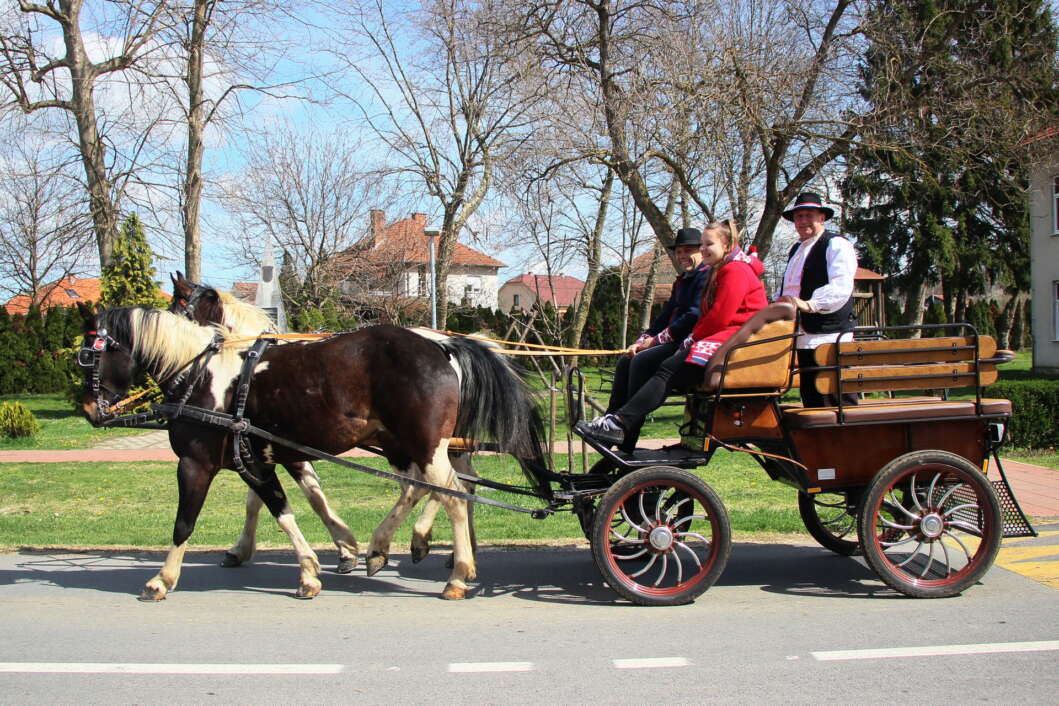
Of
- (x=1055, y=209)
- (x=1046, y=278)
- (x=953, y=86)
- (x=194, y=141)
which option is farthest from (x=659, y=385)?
(x=1046, y=278)

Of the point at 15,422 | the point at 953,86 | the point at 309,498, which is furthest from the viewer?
the point at 15,422

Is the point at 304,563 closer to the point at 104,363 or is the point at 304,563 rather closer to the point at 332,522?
the point at 332,522

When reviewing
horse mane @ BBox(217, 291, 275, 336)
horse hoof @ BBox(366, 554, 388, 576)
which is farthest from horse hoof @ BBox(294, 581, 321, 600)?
horse mane @ BBox(217, 291, 275, 336)

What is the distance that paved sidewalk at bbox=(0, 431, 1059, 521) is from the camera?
25.9ft

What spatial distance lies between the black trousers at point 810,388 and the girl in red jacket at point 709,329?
1.64 ft

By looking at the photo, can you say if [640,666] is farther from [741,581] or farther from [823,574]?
[823,574]

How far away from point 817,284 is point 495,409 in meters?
2.23

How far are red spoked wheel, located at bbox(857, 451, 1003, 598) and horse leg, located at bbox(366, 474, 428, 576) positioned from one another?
9.17 feet

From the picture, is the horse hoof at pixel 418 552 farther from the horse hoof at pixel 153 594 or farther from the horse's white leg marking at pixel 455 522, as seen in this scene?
the horse hoof at pixel 153 594

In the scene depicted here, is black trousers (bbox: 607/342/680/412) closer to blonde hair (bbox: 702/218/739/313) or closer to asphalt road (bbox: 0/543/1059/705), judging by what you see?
blonde hair (bbox: 702/218/739/313)

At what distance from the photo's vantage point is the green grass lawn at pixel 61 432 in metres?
14.1

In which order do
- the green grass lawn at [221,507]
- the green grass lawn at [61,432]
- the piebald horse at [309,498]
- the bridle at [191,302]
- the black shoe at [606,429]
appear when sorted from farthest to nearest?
the green grass lawn at [61,432], the green grass lawn at [221,507], the bridle at [191,302], the piebald horse at [309,498], the black shoe at [606,429]

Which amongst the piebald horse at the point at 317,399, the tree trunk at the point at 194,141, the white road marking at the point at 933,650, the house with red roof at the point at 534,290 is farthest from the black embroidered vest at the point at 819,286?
the house with red roof at the point at 534,290

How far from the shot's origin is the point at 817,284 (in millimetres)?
5438
